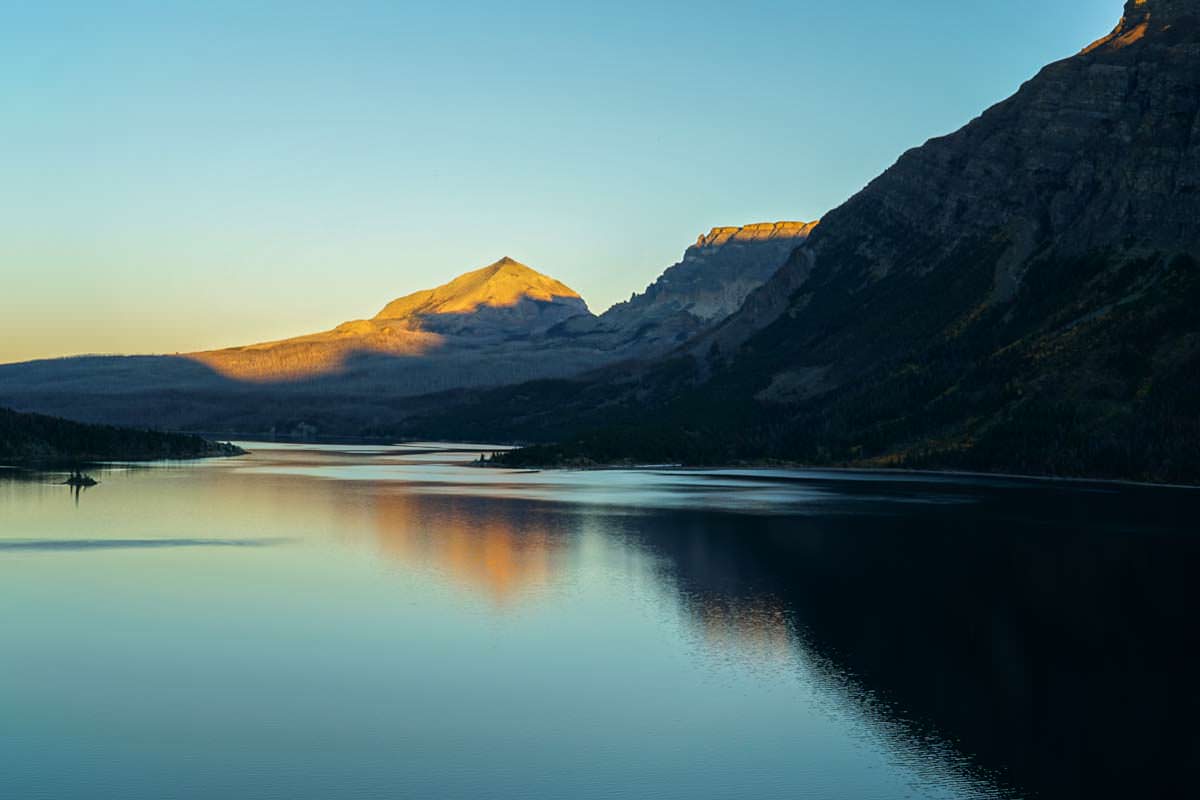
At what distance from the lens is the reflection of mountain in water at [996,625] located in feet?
162

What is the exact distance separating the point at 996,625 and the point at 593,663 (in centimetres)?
2613

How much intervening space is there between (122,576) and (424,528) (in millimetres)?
40873

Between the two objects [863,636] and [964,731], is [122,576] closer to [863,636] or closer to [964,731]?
[863,636]

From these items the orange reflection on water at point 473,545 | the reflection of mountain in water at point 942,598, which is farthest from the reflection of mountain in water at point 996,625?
the orange reflection on water at point 473,545

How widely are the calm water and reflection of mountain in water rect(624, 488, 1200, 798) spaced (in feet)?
0.93

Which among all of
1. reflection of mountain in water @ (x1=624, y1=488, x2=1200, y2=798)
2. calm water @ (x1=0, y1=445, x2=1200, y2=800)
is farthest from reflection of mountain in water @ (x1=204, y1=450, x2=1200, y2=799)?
calm water @ (x1=0, y1=445, x2=1200, y2=800)

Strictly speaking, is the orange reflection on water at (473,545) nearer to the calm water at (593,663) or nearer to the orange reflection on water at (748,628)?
the calm water at (593,663)

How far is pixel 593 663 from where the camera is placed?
6388 centimetres

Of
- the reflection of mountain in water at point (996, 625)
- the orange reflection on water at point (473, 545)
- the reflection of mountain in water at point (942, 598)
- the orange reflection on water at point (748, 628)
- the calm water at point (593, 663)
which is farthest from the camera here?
the orange reflection on water at point (473, 545)

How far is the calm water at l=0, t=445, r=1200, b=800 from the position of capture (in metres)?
45.7

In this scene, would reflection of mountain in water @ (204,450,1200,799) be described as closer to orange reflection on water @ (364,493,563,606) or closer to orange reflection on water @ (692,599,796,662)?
orange reflection on water @ (692,599,796,662)

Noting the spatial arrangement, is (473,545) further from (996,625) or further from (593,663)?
(996,625)

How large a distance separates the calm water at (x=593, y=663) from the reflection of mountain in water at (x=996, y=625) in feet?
0.93

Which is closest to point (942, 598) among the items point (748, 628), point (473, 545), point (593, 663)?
point (748, 628)
